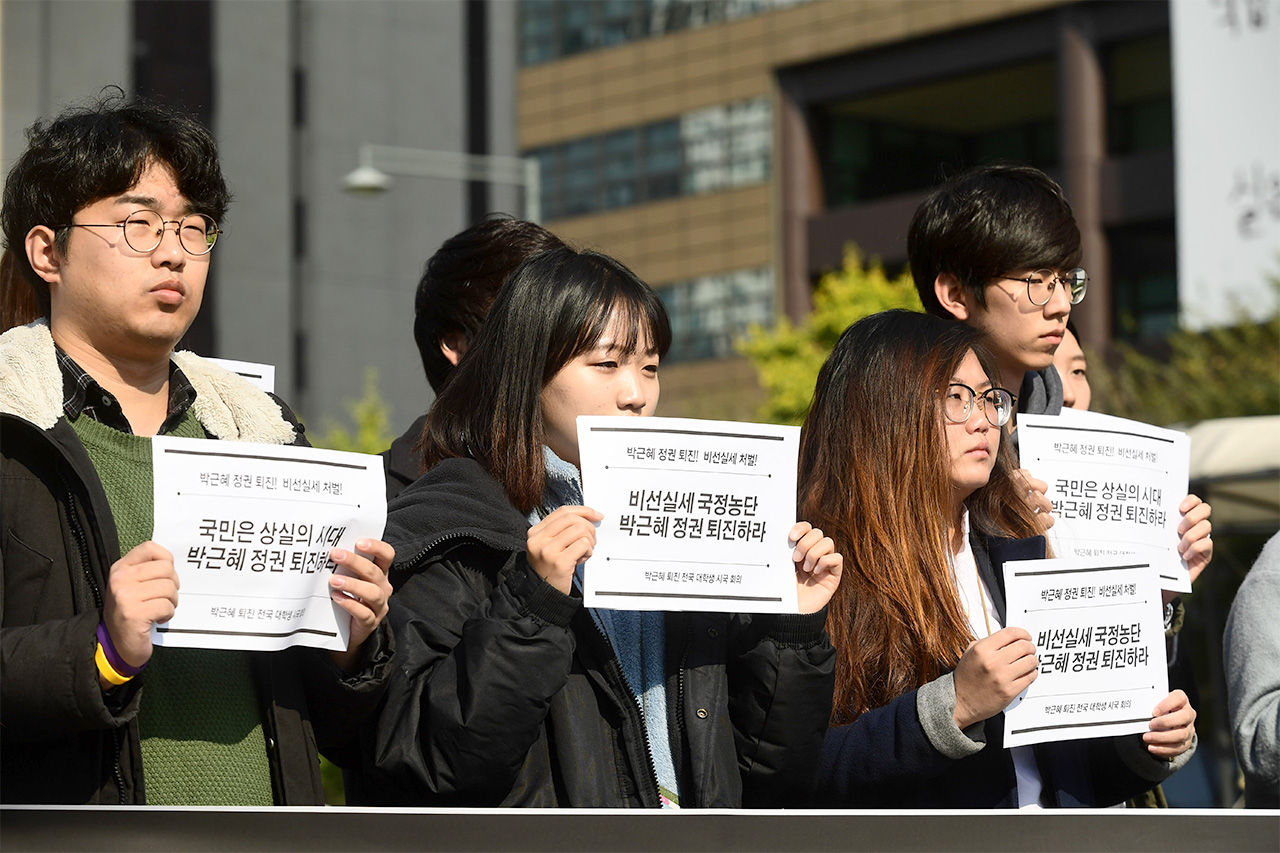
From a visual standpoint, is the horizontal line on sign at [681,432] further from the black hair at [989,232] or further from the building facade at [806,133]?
the building facade at [806,133]

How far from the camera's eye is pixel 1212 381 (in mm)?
18344

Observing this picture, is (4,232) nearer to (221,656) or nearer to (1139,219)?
(221,656)

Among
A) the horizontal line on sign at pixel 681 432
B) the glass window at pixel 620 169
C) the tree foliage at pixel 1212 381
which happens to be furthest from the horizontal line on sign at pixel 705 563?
the glass window at pixel 620 169

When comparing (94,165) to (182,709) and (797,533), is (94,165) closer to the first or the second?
(182,709)

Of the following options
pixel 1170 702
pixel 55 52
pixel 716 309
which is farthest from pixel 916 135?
pixel 1170 702

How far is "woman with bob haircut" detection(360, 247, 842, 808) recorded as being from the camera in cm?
255

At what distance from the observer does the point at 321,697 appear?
2.65 meters

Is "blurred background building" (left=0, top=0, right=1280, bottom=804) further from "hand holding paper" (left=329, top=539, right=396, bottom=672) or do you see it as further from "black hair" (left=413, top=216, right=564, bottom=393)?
"hand holding paper" (left=329, top=539, right=396, bottom=672)

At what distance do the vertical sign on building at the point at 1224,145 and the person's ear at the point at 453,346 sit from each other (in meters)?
21.5

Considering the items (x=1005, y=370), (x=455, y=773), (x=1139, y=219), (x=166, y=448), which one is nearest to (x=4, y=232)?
(x=166, y=448)

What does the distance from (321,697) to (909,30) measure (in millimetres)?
31839

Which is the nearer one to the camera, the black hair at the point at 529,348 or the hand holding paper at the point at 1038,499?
the black hair at the point at 529,348

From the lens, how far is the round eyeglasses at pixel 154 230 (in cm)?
265

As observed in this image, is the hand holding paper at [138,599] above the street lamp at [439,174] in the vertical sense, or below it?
below
